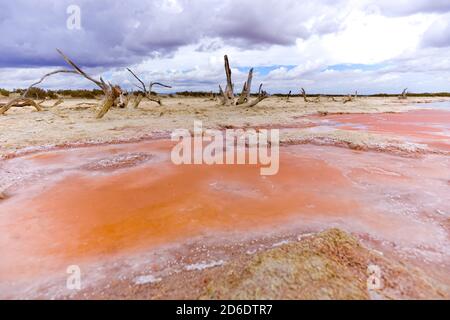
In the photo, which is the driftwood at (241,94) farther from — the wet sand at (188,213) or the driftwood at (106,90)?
the wet sand at (188,213)

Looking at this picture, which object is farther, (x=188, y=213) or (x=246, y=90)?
(x=246, y=90)

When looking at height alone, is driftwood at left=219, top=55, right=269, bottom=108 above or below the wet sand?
above

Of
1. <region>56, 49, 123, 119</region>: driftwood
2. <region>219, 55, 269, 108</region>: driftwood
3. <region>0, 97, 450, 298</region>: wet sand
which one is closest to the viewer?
<region>0, 97, 450, 298</region>: wet sand

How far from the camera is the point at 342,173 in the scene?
477 cm

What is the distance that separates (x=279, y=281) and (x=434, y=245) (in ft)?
5.54

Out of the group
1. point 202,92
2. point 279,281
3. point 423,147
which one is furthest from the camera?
point 202,92

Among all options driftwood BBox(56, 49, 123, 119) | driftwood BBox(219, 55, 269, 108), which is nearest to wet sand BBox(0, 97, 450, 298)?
driftwood BBox(56, 49, 123, 119)

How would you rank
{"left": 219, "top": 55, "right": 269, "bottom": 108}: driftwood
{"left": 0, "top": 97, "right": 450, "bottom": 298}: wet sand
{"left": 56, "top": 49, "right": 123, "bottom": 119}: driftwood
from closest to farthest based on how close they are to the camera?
{"left": 0, "top": 97, "right": 450, "bottom": 298}: wet sand
{"left": 56, "top": 49, "right": 123, "bottom": 119}: driftwood
{"left": 219, "top": 55, "right": 269, "bottom": 108}: driftwood

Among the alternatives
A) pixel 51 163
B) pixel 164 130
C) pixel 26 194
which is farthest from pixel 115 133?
pixel 26 194

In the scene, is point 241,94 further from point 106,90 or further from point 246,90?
point 106,90

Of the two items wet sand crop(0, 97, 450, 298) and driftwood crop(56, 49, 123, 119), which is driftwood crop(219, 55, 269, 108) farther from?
wet sand crop(0, 97, 450, 298)

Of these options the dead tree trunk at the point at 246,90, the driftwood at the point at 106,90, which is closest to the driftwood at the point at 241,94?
the dead tree trunk at the point at 246,90

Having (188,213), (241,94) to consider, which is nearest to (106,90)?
(241,94)

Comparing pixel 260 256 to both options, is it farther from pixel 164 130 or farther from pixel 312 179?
pixel 164 130
